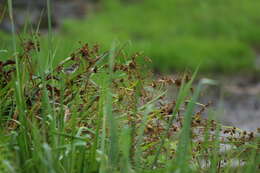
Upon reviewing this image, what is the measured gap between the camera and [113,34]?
26.3 ft

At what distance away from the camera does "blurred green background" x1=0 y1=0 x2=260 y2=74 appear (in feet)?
23.7

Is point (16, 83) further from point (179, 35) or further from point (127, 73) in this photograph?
point (179, 35)

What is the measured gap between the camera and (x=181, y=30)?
8.39 m

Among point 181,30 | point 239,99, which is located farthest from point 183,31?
point 239,99

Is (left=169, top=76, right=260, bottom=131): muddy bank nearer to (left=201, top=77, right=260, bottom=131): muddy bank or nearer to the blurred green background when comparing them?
(left=201, top=77, right=260, bottom=131): muddy bank

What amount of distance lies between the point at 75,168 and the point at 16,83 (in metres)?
0.38

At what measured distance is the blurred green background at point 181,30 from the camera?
23.7 feet

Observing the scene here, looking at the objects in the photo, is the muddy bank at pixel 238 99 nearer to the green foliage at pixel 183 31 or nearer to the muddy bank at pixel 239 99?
the muddy bank at pixel 239 99

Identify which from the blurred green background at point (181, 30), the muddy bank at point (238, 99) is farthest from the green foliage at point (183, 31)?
the muddy bank at point (238, 99)

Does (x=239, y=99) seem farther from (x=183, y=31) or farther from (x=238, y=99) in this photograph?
(x=183, y=31)

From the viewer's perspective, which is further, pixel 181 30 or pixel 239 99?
pixel 181 30

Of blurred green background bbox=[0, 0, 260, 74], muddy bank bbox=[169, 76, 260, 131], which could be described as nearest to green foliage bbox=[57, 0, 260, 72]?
blurred green background bbox=[0, 0, 260, 74]

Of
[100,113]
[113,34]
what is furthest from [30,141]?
[113,34]

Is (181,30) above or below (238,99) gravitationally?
above
